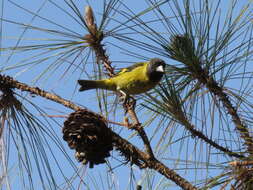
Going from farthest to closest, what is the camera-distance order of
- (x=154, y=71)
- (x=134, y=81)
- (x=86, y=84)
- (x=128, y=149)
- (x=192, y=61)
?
(x=134, y=81) < (x=86, y=84) < (x=154, y=71) < (x=192, y=61) < (x=128, y=149)

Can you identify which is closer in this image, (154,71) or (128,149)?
(128,149)

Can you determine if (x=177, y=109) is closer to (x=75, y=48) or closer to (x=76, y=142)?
(x=76, y=142)

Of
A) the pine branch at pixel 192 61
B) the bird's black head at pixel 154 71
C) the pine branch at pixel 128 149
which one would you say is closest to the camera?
the pine branch at pixel 128 149

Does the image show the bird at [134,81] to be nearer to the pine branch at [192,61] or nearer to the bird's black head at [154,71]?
the bird's black head at [154,71]

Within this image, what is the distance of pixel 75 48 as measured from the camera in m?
3.02

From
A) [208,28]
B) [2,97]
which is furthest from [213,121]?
[2,97]

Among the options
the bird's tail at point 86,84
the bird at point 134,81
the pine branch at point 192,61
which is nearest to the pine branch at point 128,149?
the pine branch at point 192,61

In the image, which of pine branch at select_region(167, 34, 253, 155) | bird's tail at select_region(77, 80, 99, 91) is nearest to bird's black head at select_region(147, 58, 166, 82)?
bird's tail at select_region(77, 80, 99, 91)

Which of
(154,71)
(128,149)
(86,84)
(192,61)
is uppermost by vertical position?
(86,84)

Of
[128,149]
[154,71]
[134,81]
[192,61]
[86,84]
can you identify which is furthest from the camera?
[134,81]

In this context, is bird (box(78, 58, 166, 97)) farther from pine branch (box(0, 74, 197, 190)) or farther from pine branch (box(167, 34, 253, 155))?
pine branch (box(0, 74, 197, 190))

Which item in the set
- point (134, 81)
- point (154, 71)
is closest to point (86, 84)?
point (134, 81)

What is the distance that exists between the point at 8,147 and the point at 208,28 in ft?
4.62

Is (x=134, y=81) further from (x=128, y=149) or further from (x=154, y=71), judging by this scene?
(x=128, y=149)
